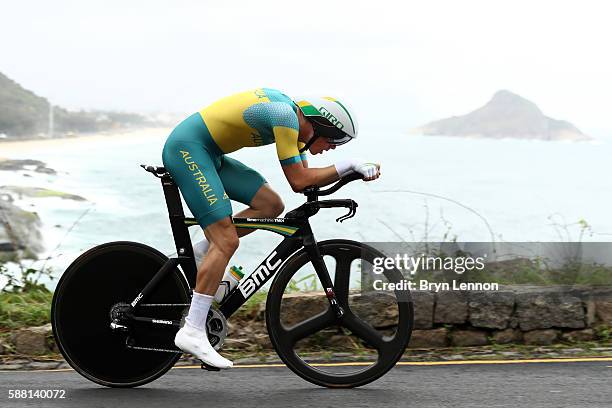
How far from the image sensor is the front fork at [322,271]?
6.39 metres

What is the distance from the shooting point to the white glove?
5.99m

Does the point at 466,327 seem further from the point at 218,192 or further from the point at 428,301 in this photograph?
the point at 218,192

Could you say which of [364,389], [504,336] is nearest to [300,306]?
[364,389]

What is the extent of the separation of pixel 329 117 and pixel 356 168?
37cm

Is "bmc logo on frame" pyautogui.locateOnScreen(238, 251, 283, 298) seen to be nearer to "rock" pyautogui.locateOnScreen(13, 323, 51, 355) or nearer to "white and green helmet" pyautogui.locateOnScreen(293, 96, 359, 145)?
"white and green helmet" pyautogui.locateOnScreen(293, 96, 359, 145)

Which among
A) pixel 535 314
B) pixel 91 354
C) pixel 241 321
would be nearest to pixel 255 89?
pixel 91 354

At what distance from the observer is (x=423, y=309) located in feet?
26.2

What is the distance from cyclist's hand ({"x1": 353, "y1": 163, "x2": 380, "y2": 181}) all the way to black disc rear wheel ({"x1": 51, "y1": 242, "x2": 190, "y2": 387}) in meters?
1.29

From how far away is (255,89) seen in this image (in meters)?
6.28

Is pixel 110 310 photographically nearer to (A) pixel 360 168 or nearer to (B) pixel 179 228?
(B) pixel 179 228

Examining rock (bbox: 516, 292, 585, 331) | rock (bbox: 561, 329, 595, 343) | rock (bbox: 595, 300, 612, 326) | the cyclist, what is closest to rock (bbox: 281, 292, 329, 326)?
the cyclist

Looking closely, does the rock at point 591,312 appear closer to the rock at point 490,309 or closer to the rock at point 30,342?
the rock at point 490,309

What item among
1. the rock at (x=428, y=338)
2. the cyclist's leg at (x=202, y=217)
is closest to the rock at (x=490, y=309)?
the rock at (x=428, y=338)

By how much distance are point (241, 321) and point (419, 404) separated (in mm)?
2369
